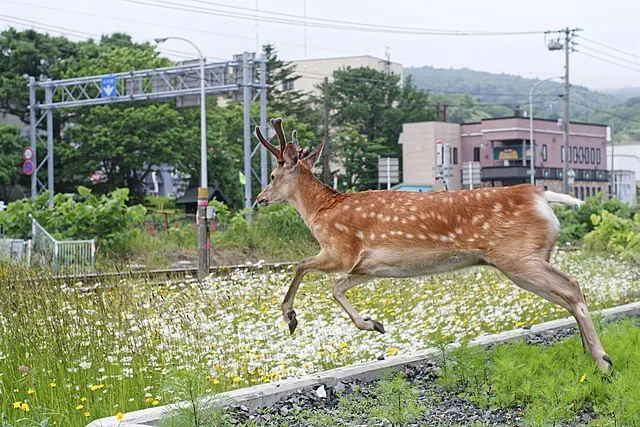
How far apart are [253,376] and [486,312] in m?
→ 4.52

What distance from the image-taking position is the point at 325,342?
9.96 m

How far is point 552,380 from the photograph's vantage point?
733 centimetres

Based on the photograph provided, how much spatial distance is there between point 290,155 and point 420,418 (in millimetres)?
3348

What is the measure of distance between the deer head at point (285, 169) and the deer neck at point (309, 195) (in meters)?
0.04

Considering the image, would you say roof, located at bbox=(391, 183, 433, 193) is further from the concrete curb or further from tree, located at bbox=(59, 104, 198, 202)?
the concrete curb

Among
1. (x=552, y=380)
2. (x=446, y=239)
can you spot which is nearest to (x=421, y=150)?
(x=446, y=239)

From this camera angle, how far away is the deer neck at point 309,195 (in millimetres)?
9297

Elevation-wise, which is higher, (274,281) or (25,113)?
(25,113)

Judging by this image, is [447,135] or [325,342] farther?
[447,135]

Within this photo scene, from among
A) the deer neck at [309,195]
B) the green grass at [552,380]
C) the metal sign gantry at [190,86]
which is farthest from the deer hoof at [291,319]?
the metal sign gantry at [190,86]

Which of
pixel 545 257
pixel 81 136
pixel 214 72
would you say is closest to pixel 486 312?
pixel 545 257

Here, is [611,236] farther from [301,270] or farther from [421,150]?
[421,150]

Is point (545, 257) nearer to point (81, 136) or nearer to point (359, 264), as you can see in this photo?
point (359, 264)

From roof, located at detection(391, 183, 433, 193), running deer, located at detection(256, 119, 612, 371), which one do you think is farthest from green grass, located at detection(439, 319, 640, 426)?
roof, located at detection(391, 183, 433, 193)
